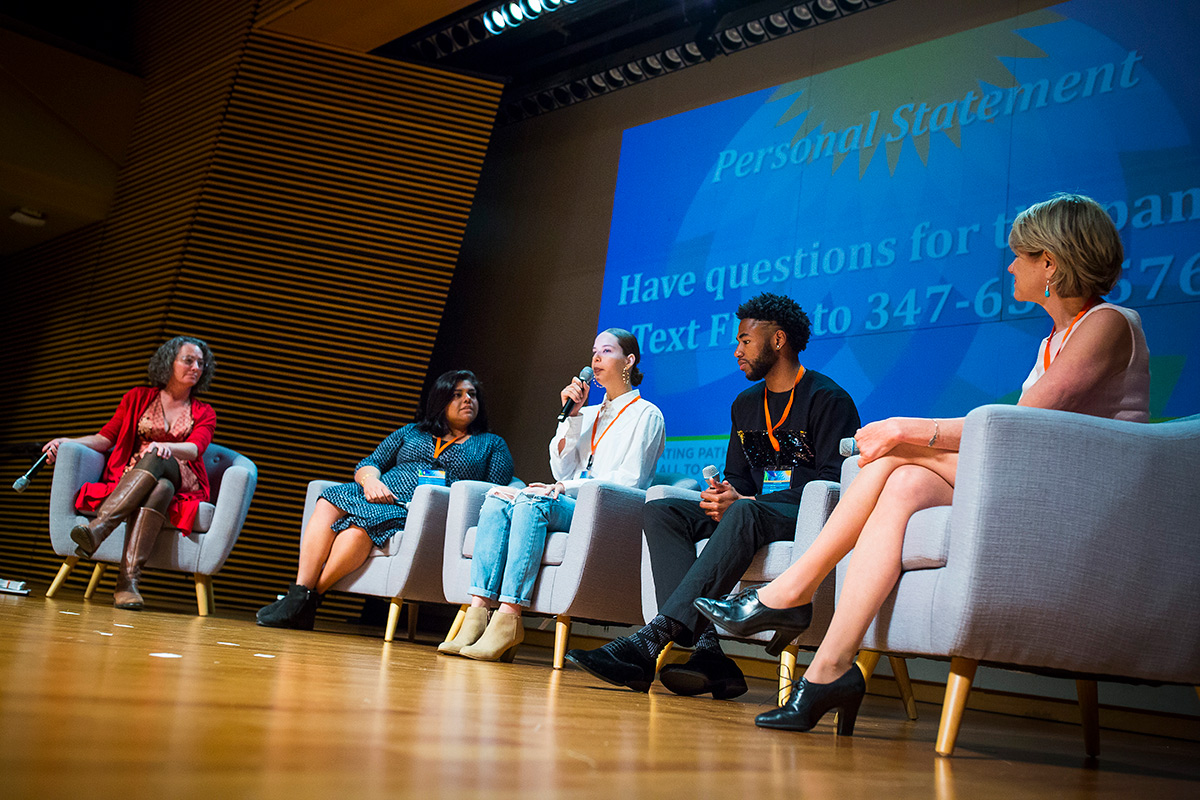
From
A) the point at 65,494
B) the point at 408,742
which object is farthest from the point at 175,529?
the point at 408,742

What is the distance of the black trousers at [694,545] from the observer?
2613 millimetres

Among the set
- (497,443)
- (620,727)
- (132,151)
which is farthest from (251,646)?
(132,151)

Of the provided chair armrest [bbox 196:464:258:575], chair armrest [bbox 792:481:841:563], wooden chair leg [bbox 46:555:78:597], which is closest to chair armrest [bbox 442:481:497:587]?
chair armrest [bbox 196:464:258:575]

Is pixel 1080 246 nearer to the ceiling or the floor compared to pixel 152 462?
nearer to the ceiling

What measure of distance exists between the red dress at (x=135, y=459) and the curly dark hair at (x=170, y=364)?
0.21 feet

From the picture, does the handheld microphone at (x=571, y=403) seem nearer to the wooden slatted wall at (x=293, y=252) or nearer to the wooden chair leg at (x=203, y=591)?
the wooden chair leg at (x=203, y=591)

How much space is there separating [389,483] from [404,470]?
0.29 ft

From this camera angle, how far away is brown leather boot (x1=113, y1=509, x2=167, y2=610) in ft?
13.3

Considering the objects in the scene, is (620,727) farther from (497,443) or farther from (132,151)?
(132,151)

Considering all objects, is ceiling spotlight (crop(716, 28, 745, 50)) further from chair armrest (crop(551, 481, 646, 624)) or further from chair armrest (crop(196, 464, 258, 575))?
chair armrest (crop(196, 464, 258, 575))

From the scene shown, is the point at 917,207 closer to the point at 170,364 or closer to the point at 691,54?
the point at 691,54

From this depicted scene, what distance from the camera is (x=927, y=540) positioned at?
194 cm

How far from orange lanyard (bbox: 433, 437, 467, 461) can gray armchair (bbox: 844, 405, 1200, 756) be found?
9.37 feet

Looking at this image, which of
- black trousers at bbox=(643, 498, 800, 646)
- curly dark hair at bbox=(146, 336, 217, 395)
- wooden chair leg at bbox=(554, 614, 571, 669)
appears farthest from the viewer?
curly dark hair at bbox=(146, 336, 217, 395)
